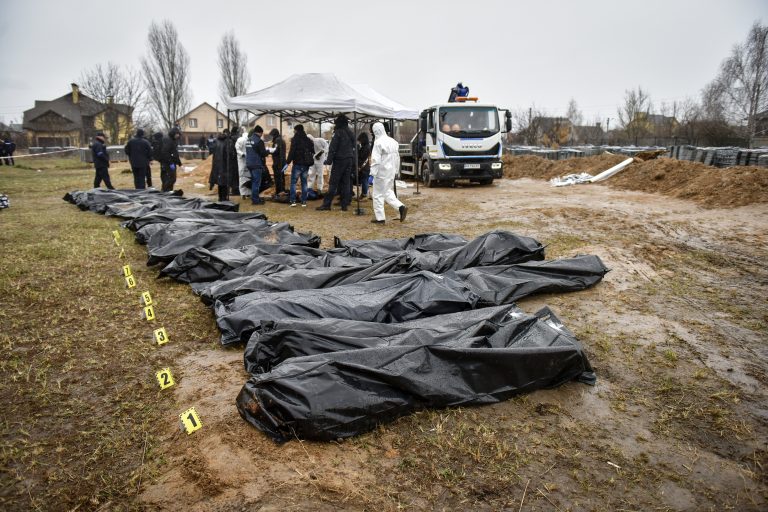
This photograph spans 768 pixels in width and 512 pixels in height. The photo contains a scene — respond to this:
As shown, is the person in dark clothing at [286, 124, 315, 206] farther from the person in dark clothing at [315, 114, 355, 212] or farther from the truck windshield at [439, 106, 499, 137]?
the truck windshield at [439, 106, 499, 137]

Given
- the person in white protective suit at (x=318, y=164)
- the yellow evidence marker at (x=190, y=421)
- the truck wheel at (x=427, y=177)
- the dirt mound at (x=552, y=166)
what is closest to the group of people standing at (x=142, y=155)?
the person in white protective suit at (x=318, y=164)

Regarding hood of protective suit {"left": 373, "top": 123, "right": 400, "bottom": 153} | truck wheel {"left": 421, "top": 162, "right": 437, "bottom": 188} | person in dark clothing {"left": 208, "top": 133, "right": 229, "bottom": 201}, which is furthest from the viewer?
truck wheel {"left": 421, "top": 162, "right": 437, "bottom": 188}

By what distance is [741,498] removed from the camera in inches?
82.0

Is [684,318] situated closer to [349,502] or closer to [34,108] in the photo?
[349,502]

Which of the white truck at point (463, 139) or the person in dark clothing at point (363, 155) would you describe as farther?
the white truck at point (463, 139)

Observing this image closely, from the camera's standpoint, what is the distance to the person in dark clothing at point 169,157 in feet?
40.5

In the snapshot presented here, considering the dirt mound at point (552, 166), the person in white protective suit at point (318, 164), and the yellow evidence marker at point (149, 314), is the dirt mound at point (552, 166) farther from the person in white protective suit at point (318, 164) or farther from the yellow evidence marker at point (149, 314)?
the yellow evidence marker at point (149, 314)

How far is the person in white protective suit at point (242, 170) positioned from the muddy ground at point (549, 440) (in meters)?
8.19

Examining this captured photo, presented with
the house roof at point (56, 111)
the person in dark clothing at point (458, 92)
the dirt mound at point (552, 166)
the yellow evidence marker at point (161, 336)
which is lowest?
the yellow evidence marker at point (161, 336)

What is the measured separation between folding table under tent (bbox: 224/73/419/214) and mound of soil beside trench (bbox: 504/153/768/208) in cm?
719

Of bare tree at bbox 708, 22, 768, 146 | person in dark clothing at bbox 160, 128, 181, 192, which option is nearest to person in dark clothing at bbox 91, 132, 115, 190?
person in dark clothing at bbox 160, 128, 181, 192

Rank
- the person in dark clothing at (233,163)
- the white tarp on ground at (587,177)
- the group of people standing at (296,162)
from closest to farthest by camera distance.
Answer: the group of people standing at (296,162) → the person in dark clothing at (233,163) → the white tarp on ground at (587,177)

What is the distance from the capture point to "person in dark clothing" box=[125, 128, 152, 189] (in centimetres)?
1191

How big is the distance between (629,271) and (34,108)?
79.8 m
